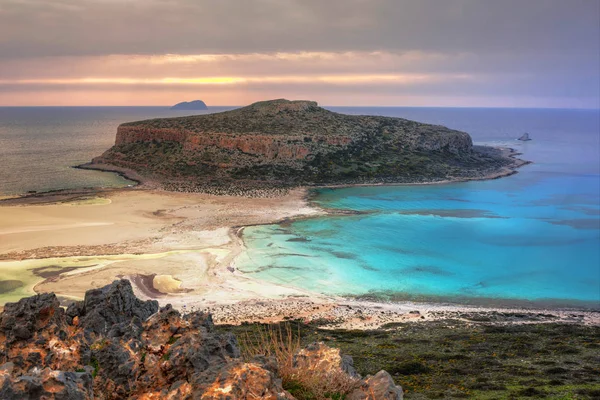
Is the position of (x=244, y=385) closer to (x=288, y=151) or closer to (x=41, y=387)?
(x=41, y=387)

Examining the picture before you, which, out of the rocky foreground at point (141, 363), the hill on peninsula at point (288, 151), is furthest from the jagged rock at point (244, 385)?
the hill on peninsula at point (288, 151)

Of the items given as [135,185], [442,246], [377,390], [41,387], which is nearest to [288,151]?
[135,185]

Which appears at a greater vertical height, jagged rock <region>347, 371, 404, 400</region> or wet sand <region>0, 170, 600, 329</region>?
jagged rock <region>347, 371, 404, 400</region>

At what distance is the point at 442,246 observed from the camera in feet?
162

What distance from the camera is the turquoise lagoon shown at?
38375 mm

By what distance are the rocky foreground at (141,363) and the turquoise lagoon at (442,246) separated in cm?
2652

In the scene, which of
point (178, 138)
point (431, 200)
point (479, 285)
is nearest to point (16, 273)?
point (479, 285)

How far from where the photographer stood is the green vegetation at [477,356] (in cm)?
1917

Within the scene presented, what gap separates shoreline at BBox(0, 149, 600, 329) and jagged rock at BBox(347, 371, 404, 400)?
2110cm

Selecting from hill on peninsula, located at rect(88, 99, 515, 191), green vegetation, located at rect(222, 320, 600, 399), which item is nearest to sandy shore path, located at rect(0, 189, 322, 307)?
green vegetation, located at rect(222, 320, 600, 399)

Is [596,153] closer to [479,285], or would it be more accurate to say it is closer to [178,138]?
[178,138]

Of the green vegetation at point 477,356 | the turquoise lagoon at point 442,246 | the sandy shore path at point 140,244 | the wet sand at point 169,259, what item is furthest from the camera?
the turquoise lagoon at point 442,246

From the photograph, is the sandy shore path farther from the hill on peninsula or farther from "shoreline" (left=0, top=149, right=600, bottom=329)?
the hill on peninsula

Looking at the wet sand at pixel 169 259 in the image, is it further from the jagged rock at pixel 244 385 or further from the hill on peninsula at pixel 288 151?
the jagged rock at pixel 244 385
